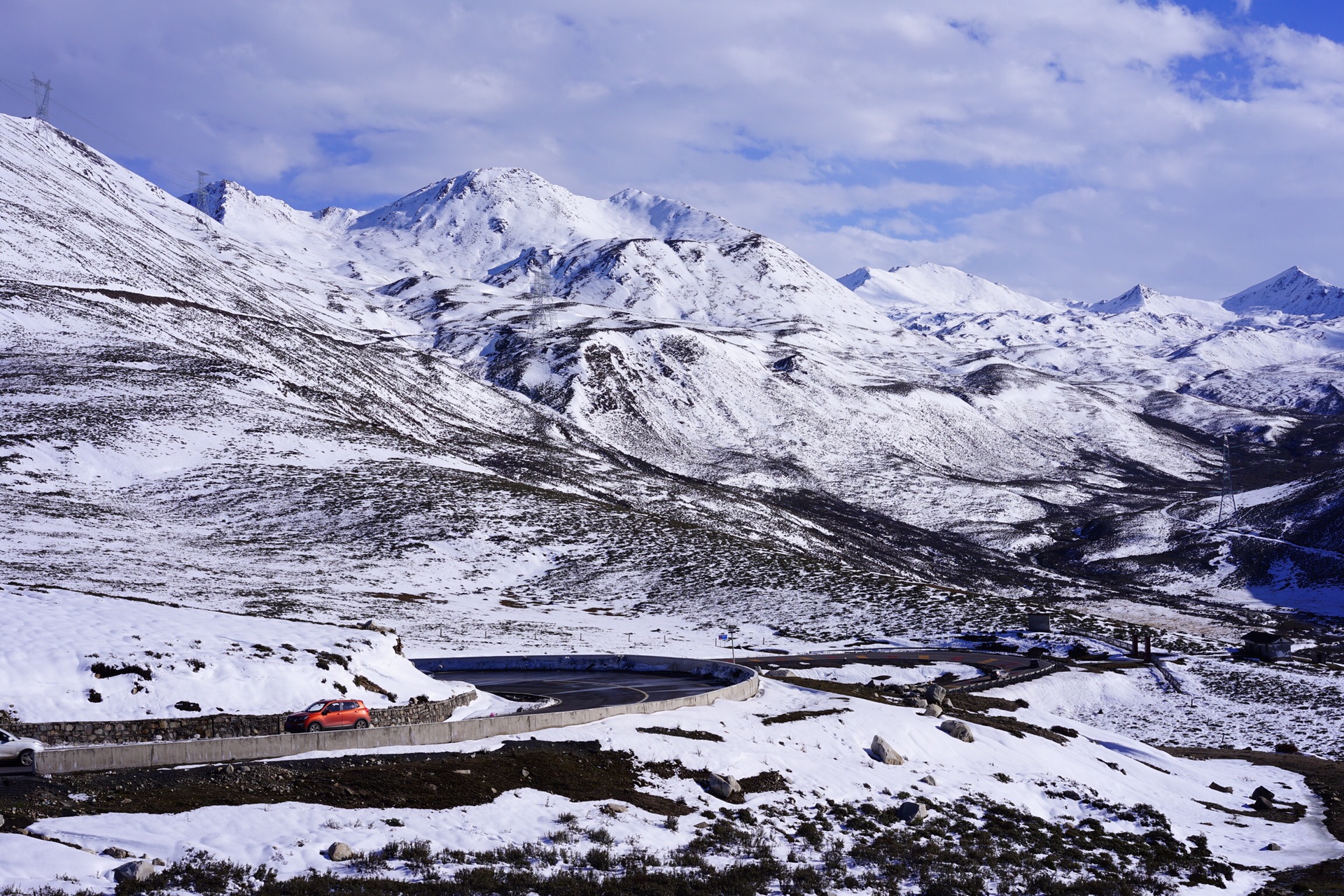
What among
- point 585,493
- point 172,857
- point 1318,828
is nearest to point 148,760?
point 172,857

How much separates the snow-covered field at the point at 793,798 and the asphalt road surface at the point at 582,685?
360cm

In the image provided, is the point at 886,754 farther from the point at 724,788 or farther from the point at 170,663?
the point at 170,663

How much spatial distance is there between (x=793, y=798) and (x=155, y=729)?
1479cm

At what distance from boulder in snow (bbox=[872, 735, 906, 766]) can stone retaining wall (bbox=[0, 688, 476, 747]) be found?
13720 mm

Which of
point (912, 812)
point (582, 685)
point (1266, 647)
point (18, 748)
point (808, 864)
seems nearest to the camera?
point (18, 748)

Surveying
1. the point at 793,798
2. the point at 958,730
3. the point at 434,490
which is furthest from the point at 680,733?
the point at 434,490

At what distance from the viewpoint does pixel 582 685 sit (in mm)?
35906

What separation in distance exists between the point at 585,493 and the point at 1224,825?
9430 centimetres

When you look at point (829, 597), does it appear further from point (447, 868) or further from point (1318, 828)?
point (447, 868)

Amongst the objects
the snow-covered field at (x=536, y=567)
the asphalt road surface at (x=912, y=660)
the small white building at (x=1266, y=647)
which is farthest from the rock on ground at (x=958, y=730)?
the small white building at (x=1266, y=647)

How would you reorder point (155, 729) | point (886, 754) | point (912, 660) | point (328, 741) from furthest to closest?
point (912, 660)
point (886, 754)
point (328, 741)
point (155, 729)

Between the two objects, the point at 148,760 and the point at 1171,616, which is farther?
the point at 1171,616

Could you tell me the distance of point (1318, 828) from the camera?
30.4m

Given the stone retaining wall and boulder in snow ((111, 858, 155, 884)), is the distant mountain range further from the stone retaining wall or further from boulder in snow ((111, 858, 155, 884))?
boulder in snow ((111, 858, 155, 884))
